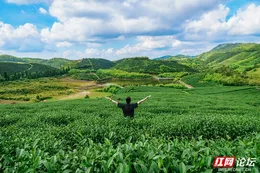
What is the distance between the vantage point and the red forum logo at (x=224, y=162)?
3.56m

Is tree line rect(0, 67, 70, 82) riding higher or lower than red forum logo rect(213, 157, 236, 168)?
lower

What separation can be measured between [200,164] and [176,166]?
1.30ft

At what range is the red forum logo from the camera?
3.56m

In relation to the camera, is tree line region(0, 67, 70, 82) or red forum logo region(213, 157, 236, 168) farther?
tree line region(0, 67, 70, 82)

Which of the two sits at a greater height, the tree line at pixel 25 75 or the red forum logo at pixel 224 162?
the red forum logo at pixel 224 162

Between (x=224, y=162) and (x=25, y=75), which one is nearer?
(x=224, y=162)

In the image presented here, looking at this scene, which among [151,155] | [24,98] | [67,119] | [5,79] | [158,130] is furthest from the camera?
[5,79]

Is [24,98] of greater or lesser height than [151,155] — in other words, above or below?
below

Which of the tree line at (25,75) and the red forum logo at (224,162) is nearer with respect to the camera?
the red forum logo at (224,162)

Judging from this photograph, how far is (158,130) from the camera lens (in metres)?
9.30

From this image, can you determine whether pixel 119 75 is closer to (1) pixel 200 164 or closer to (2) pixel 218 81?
(2) pixel 218 81

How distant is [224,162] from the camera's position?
3615 mm

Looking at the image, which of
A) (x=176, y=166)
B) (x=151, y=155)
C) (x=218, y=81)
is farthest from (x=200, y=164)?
(x=218, y=81)

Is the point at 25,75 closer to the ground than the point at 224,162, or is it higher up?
closer to the ground
